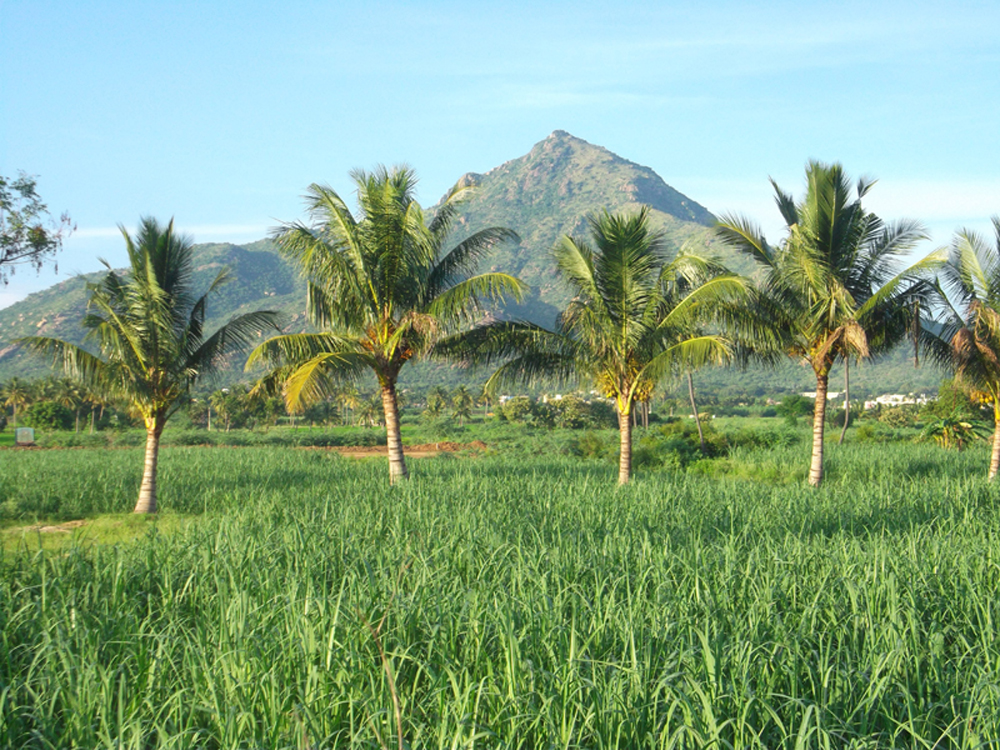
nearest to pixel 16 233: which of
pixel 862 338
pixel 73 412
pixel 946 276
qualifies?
pixel 862 338

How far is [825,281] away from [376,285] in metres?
8.26

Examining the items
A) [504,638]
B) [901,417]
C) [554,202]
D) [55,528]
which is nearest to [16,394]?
[55,528]

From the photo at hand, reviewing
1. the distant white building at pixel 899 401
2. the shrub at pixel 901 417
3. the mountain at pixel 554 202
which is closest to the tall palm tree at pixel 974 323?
the shrub at pixel 901 417

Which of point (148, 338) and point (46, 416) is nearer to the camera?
point (148, 338)

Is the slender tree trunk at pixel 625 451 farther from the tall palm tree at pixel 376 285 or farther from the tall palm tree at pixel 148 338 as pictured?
the tall palm tree at pixel 148 338

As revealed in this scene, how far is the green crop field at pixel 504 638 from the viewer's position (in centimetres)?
297

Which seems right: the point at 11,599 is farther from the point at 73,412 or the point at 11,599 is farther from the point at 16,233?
the point at 73,412

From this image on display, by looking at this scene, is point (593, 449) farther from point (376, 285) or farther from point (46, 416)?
point (46, 416)

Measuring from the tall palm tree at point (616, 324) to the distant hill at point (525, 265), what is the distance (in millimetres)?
36484

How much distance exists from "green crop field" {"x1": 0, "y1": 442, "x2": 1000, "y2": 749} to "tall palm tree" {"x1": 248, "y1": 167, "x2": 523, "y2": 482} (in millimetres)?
4914

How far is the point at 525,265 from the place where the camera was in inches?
5049

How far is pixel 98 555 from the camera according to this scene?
5336 millimetres

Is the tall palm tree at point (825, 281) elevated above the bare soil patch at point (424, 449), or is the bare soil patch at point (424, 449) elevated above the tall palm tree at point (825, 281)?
the tall palm tree at point (825, 281)

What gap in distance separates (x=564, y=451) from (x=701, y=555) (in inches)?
862
